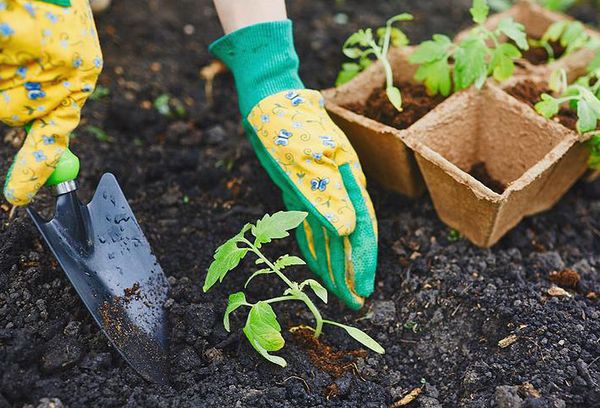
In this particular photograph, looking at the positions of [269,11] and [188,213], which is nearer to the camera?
[269,11]

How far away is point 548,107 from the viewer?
204 cm

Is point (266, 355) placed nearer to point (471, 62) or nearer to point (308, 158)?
point (308, 158)

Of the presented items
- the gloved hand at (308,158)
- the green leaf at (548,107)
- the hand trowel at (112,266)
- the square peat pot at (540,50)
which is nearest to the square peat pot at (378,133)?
the gloved hand at (308,158)

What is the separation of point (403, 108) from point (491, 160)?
1.15 feet

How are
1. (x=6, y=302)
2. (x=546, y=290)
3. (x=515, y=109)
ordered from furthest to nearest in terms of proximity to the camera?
(x=515, y=109) → (x=546, y=290) → (x=6, y=302)

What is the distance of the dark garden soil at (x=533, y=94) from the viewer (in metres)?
2.18

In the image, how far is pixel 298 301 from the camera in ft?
6.64

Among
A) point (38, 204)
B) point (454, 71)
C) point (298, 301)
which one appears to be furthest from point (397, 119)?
point (38, 204)

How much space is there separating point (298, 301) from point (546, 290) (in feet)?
2.43

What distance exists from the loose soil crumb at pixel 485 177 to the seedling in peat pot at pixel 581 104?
0.28 metres

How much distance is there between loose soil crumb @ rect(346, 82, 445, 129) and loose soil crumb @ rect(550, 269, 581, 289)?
0.67 metres

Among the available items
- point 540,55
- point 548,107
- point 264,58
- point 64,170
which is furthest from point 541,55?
point 64,170

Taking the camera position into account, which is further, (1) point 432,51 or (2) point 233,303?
(1) point 432,51

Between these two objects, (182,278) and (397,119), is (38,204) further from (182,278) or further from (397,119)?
(397,119)
